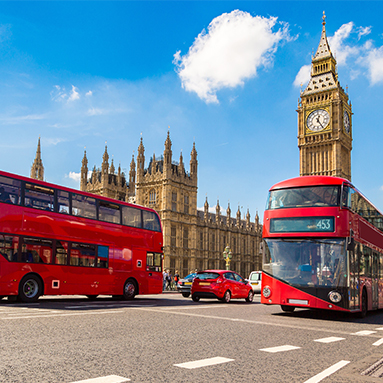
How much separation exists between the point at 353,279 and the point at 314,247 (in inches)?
56.5

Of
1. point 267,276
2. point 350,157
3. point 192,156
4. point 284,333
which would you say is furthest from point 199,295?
point 350,157

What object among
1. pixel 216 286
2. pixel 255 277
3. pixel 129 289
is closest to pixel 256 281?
pixel 255 277

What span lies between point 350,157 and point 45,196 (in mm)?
76518

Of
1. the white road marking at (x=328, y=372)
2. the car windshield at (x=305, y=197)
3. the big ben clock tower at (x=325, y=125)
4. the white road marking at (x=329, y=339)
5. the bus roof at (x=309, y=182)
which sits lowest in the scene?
the white road marking at (x=329, y=339)

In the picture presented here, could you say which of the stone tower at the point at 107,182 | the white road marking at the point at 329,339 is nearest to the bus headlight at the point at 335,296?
the white road marking at the point at 329,339

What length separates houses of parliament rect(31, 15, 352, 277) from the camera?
5462cm

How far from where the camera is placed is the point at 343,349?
6805mm

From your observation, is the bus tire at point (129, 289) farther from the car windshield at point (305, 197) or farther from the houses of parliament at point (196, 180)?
the houses of parliament at point (196, 180)

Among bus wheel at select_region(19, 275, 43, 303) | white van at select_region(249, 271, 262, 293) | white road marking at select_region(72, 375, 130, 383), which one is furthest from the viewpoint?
white van at select_region(249, 271, 262, 293)

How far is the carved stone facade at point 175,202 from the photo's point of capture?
53.8m

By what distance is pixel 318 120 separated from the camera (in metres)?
77.6

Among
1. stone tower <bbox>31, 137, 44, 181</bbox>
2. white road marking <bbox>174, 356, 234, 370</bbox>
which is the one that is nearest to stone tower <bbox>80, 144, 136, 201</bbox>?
stone tower <bbox>31, 137, 44, 181</bbox>

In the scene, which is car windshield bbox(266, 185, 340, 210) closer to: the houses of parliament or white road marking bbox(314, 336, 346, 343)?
white road marking bbox(314, 336, 346, 343)

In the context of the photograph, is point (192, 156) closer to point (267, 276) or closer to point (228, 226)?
point (228, 226)
